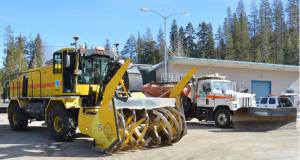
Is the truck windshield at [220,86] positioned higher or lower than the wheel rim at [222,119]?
higher

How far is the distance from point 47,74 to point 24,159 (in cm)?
438

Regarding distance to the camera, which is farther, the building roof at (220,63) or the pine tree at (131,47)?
the pine tree at (131,47)

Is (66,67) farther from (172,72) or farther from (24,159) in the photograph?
(172,72)

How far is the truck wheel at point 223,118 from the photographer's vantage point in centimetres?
1384

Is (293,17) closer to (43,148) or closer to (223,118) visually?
(223,118)

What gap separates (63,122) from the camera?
8828 millimetres

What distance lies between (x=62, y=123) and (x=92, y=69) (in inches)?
82.1

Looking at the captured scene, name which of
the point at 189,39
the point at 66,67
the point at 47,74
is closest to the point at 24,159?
the point at 66,67

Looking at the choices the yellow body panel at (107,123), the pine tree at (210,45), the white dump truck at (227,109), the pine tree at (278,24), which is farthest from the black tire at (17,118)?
the pine tree at (278,24)

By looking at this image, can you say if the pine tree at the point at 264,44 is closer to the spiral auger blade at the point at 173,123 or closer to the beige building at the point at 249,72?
the beige building at the point at 249,72

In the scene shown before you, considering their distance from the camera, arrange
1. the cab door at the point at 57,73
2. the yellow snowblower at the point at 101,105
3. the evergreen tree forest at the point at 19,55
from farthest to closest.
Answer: the evergreen tree forest at the point at 19,55 → the cab door at the point at 57,73 → the yellow snowblower at the point at 101,105

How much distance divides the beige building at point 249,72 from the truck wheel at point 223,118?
44.2 feet


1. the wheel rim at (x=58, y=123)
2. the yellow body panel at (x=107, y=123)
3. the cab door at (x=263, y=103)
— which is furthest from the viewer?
the cab door at (x=263, y=103)

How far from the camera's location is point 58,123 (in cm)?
915
